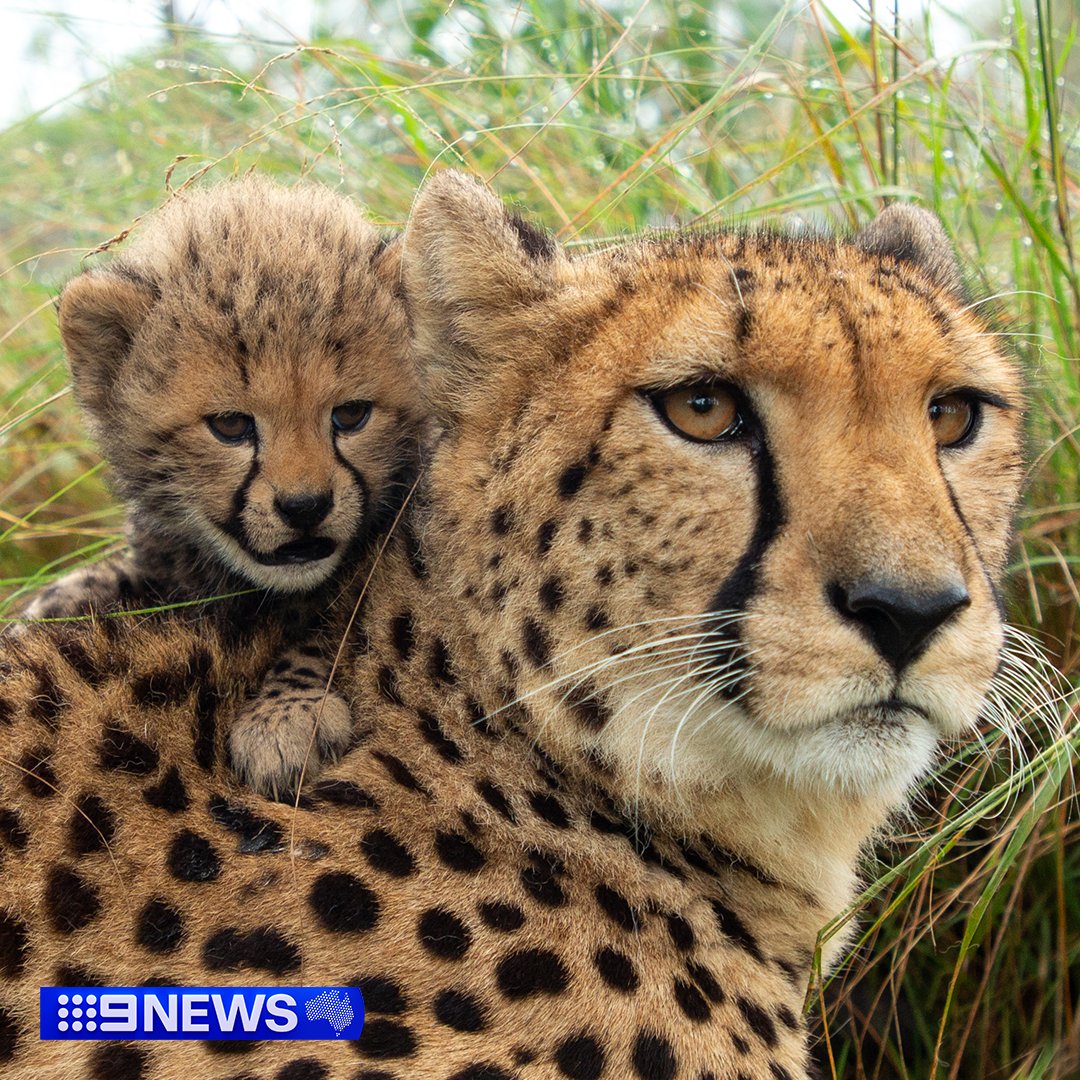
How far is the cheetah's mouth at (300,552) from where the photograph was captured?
207 centimetres

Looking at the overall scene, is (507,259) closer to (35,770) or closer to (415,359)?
(415,359)

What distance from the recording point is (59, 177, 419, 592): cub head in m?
2.10

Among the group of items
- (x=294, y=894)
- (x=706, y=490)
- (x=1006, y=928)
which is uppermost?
(x=706, y=490)

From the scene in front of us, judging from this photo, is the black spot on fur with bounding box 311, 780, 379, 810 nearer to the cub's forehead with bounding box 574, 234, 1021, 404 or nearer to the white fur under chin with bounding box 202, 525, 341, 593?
the white fur under chin with bounding box 202, 525, 341, 593

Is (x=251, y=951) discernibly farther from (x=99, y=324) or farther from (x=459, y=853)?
(x=99, y=324)

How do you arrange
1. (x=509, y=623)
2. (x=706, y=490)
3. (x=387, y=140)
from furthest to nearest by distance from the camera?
1. (x=387, y=140)
2. (x=509, y=623)
3. (x=706, y=490)

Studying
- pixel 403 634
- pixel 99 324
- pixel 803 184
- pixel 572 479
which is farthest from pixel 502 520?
pixel 803 184

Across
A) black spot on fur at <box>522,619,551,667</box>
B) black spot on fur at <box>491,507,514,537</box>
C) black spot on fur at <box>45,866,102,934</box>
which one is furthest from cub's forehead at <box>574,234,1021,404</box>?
black spot on fur at <box>45,866,102,934</box>

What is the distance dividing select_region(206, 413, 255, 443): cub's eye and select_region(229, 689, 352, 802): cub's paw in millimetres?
600

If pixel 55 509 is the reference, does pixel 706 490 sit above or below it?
below

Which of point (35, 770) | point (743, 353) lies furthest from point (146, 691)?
point (743, 353)

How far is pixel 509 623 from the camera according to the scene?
1686 mm

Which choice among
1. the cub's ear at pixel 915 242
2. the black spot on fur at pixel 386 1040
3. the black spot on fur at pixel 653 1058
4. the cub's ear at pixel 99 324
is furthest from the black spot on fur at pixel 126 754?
the cub's ear at pixel 915 242

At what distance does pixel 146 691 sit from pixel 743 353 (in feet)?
2.97
